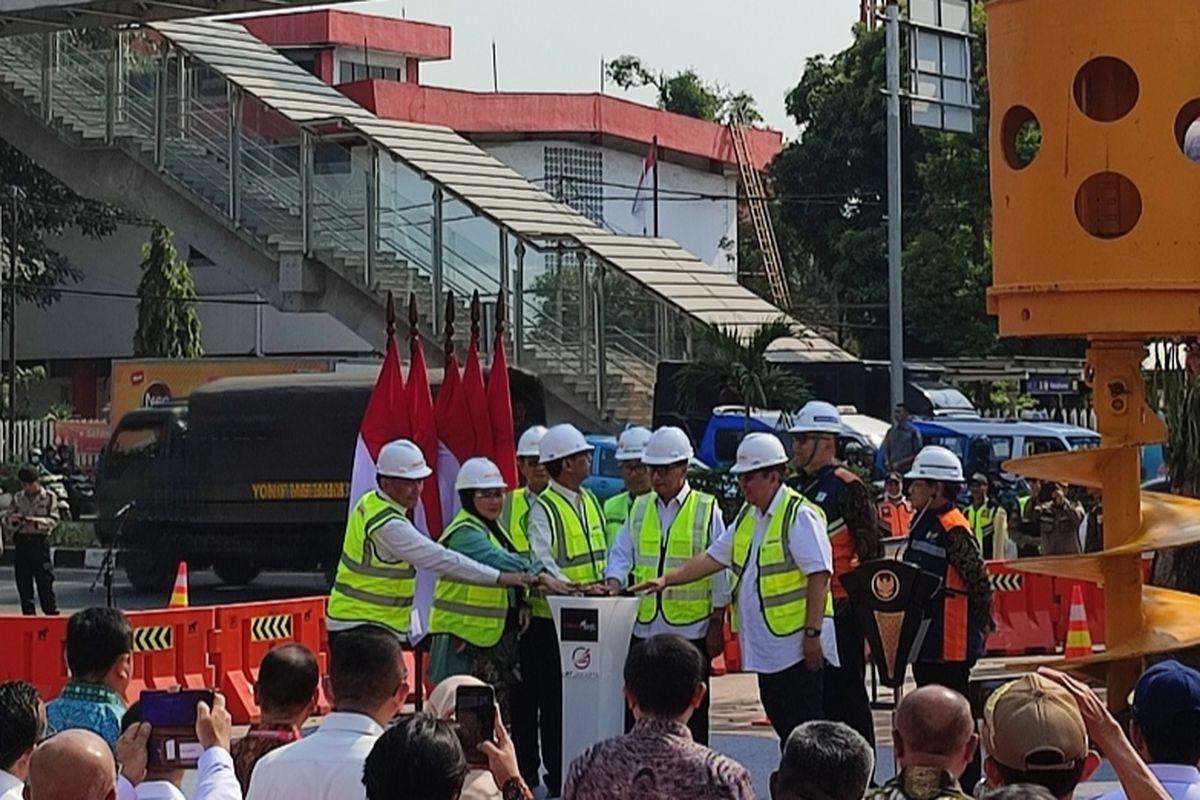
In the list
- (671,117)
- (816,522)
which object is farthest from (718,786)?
(671,117)

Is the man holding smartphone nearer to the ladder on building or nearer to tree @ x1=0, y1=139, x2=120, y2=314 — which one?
tree @ x1=0, y1=139, x2=120, y2=314

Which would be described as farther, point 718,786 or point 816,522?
point 816,522

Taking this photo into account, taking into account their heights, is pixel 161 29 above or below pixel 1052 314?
above

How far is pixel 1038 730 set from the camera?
474 cm

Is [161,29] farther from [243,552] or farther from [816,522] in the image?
[816,522]

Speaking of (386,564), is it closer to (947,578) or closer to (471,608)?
(471,608)

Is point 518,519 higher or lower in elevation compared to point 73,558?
higher

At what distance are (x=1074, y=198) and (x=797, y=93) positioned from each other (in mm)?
42412

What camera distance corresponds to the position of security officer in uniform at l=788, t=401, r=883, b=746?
10.8 metres

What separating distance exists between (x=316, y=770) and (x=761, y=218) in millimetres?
47112

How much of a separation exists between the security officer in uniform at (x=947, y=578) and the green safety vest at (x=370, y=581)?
8.00 ft

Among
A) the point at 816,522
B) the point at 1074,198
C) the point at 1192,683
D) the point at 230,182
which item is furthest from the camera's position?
the point at 230,182

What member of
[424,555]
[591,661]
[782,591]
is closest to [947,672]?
[782,591]

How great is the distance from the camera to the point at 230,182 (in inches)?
1077
